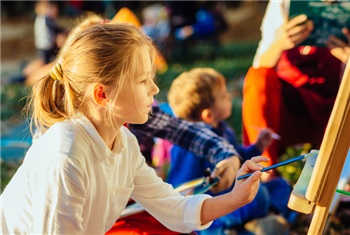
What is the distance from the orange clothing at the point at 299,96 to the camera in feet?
10.6

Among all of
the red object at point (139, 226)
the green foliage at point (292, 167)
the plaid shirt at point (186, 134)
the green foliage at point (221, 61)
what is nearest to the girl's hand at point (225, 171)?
the plaid shirt at point (186, 134)

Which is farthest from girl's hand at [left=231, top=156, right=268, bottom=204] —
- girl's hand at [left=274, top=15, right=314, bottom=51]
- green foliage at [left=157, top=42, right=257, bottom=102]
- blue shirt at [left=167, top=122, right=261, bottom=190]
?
green foliage at [left=157, top=42, right=257, bottom=102]

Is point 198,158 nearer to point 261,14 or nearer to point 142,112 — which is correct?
point 142,112

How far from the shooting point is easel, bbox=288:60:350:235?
146cm

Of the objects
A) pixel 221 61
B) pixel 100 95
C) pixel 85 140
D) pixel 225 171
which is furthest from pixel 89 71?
pixel 221 61

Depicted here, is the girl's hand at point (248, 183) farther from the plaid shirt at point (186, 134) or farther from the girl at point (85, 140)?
the plaid shirt at point (186, 134)

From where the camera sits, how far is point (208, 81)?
10.0 ft

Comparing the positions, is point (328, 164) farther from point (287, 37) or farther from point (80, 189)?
point (287, 37)

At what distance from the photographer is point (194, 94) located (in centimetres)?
303

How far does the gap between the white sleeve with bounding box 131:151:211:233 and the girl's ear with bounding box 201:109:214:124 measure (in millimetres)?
1039

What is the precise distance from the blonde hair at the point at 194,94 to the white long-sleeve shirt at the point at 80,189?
1.05 metres

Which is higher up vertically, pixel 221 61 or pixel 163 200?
pixel 163 200

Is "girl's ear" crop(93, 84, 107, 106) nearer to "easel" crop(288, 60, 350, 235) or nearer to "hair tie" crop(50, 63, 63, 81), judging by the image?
"hair tie" crop(50, 63, 63, 81)

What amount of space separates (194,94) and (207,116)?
4.4 inches
